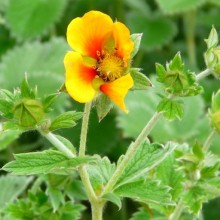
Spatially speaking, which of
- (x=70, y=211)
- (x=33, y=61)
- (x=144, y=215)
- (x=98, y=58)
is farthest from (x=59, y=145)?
(x=33, y=61)

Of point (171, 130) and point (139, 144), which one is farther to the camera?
point (171, 130)

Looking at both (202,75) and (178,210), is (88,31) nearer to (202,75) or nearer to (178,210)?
(202,75)

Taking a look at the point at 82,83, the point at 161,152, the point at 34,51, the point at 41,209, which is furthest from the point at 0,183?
the point at 34,51

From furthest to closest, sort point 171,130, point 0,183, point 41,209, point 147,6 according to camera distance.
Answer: point 147,6 → point 171,130 → point 0,183 → point 41,209

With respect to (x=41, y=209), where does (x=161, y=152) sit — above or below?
above

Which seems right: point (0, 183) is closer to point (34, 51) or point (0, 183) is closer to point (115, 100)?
point (115, 100)

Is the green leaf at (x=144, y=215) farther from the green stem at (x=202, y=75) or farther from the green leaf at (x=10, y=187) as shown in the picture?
the green stem at (x=202, y=75)
